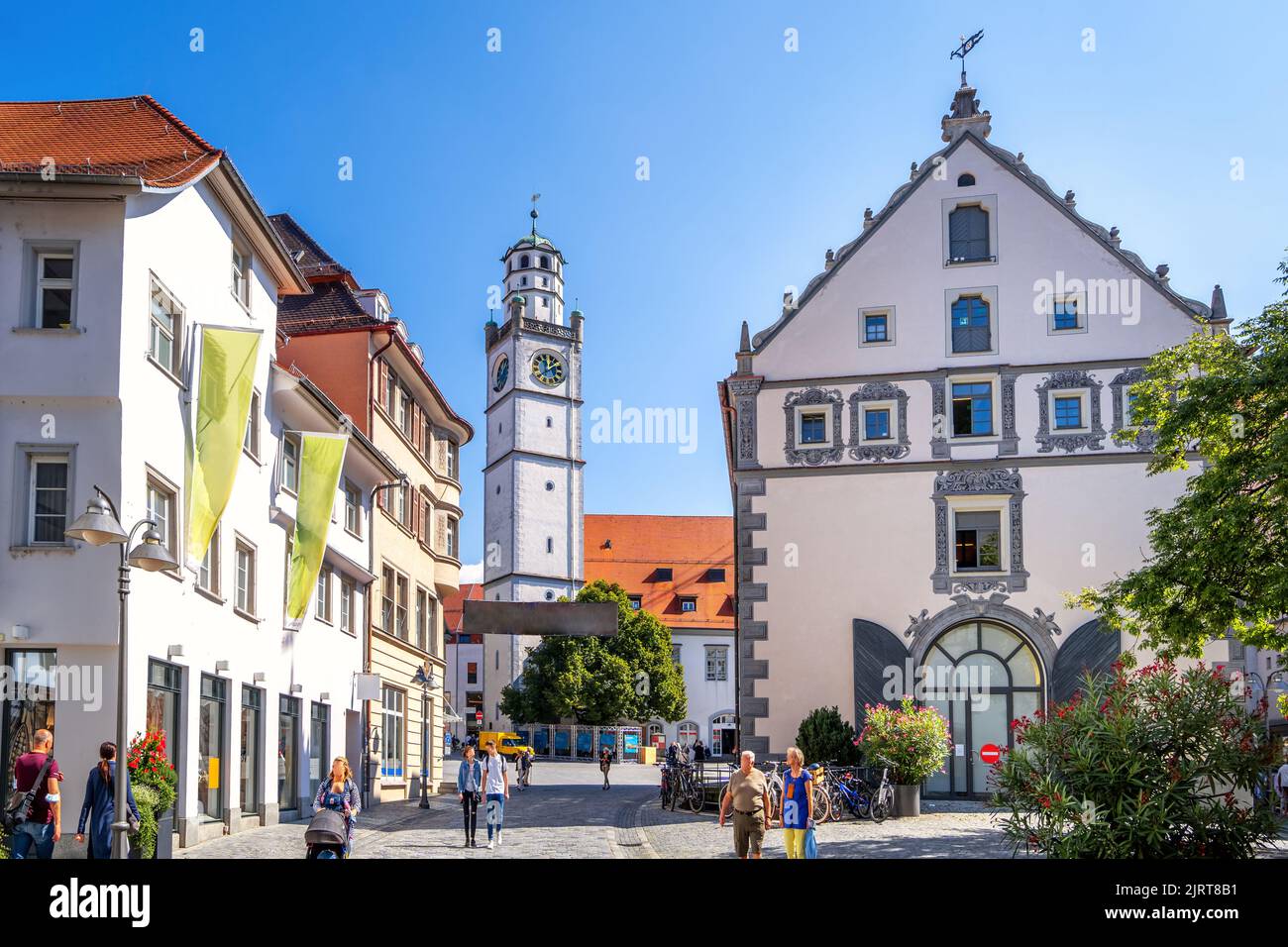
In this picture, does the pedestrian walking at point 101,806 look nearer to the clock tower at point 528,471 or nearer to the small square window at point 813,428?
the small square window at point 813,428

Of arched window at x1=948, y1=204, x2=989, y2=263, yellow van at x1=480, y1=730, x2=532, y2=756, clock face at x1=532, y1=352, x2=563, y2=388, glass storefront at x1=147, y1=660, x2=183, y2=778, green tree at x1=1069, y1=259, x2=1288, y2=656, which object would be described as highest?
clock face at x1=532, y1=352, x2=563, y2=388

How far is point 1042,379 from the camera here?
35.0 m

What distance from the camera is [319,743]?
1233 inches

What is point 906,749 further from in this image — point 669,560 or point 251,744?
point 669,560

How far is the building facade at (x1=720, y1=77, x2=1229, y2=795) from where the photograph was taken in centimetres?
3441

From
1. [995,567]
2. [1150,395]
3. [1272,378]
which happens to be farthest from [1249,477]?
[995,567]

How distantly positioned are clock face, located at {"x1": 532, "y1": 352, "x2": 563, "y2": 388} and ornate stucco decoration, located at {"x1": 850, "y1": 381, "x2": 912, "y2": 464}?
70.7 m

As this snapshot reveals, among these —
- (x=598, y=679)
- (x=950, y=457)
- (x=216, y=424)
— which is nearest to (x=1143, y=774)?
(x=216, y=424)

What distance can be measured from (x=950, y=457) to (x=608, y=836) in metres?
14.4

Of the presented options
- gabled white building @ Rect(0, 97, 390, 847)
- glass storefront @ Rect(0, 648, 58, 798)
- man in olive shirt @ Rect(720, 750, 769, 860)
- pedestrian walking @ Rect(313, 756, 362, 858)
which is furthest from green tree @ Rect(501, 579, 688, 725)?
pedestrian walking @ Rect(313, 756, 362, 858)

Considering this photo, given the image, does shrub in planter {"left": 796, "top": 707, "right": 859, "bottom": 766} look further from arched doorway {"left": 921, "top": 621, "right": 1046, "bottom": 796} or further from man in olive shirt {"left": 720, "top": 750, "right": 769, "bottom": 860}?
man in olive shirt {"left": 720, "top": 750, "right": 769, "bottom": 860}
